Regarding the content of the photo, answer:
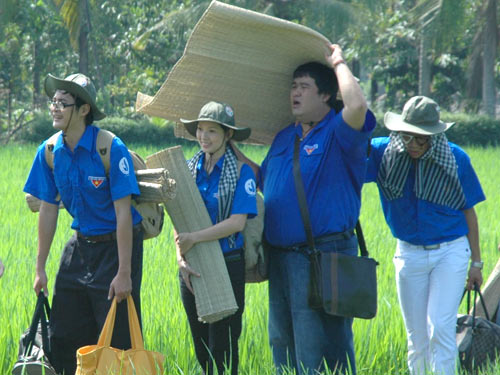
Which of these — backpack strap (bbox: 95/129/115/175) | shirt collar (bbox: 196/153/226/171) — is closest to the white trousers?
shirt collar (bbox: 196/153/226/171)

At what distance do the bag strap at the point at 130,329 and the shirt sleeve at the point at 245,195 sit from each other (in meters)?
0.58

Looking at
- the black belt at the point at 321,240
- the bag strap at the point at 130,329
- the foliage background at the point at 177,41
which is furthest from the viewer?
the foliage background at the point at 177,41

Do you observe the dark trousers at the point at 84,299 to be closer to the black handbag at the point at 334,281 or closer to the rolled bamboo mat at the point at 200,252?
the rolled bamboo mat at the point at 200,252

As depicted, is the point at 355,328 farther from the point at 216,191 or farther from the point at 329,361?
the point at 216,191

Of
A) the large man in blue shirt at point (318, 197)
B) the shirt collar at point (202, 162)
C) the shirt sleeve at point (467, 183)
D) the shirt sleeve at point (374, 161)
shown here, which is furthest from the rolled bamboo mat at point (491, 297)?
the shirt collar at point (202, 162)

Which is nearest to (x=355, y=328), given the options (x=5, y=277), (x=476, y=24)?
(x=5, y=277)

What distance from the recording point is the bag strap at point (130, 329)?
130 inches

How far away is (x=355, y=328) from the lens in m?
4.72

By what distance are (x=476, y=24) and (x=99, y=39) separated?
12.1 m

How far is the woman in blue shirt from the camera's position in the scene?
3.49 m

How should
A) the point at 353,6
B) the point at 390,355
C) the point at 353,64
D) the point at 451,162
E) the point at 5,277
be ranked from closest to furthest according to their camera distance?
the point at 451,162 → the point at 390,355 → the point at 5,277 → the point at 353,6 → the point at 353,64

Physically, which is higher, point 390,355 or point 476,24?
point 476,24

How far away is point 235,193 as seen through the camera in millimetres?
3543

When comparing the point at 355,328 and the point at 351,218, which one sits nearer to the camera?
the point at 351,218
